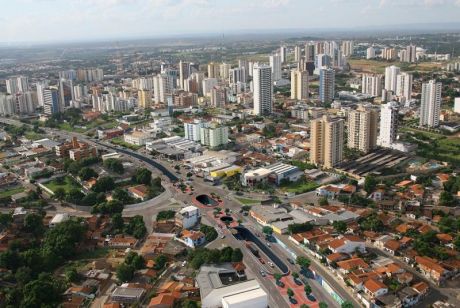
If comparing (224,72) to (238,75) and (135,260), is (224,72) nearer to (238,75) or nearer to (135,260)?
(238,75)

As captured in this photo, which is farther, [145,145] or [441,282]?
[145,145]

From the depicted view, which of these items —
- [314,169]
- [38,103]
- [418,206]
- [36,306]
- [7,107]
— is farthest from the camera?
[38,103]

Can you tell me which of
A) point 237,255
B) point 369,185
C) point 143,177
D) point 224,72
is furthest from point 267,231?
point 224,72

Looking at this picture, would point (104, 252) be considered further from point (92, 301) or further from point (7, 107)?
point (7, 107)

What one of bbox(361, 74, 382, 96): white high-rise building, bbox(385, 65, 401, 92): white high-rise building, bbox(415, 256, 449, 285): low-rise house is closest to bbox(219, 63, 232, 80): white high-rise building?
bbox(361, 74, 382, 96): white high-rise building

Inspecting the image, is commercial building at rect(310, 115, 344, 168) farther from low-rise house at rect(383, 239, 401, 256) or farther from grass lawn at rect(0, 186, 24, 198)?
grass lawn at rect(0, 186, 24, 198)

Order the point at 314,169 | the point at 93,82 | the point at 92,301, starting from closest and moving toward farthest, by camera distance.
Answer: the point at 92,301
the point at 314,169
the point at 93,82

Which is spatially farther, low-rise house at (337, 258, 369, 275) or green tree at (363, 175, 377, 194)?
green tree at (363, 175, 377, 194)

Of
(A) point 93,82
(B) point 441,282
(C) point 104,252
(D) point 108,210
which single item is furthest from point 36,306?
(A) point 93,82
